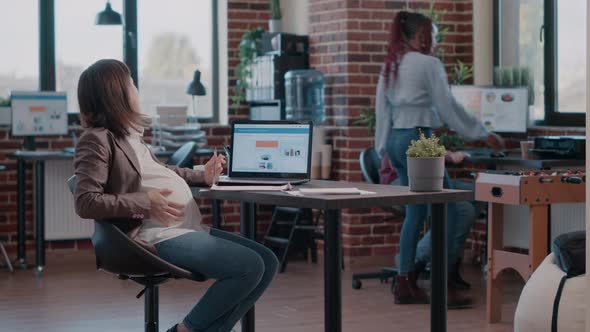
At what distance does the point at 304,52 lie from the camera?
7469mm

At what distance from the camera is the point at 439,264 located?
12.6 ft

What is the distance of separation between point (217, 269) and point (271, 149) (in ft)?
2.60

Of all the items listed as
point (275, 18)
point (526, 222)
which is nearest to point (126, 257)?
point (526, 222)

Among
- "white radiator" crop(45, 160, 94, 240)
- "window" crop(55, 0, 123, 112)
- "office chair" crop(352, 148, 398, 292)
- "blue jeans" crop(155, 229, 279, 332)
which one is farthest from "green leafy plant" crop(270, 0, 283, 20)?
"blue jeans" crop(155, 229, 279, 332)

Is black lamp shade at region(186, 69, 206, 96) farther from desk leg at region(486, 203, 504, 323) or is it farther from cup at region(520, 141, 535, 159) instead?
desk leg at region(486, 203, 504, 323)

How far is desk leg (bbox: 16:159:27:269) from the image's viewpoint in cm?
697

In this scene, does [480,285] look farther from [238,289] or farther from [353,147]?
[238,289]

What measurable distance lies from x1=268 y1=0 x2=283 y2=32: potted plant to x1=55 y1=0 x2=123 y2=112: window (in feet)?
3.69

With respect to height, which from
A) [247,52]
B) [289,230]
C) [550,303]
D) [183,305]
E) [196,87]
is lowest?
[183,305]

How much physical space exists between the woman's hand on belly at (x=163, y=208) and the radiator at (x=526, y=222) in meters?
3.62

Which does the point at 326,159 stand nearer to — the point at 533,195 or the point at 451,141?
the point at 451,141

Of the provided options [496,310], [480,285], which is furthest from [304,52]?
[496,310]

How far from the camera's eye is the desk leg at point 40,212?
6.84 metres

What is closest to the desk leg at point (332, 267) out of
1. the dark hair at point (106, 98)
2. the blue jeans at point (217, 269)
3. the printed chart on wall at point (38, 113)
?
the blue jeans at point (217, 269)
